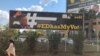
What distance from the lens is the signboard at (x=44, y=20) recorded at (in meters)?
27.1

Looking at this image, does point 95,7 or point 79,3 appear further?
point 79,3

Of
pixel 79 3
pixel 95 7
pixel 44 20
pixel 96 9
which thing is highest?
pixel 79 3

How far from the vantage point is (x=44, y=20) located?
1097 inches

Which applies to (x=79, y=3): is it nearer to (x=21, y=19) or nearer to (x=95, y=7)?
(x=95, y=7)

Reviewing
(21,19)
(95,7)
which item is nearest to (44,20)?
(21,19)

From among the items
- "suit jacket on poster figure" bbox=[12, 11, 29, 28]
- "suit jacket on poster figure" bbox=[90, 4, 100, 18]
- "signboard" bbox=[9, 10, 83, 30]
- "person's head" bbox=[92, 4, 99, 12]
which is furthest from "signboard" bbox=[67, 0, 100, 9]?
"suit jacket on poster figure" bbox=[12, 11, 29, 28]

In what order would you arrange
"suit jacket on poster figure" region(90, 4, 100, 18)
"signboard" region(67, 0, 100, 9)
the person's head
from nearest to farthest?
1. "suit jacket on poster figure" region(90, 4, 100, 18)
2. the person's head
3. "signboard" region(67, 0, 100, 9)

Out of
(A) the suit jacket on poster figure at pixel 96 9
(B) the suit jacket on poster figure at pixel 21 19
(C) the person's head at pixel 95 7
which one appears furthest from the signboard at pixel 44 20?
(C) the person's head at pixel 95 7

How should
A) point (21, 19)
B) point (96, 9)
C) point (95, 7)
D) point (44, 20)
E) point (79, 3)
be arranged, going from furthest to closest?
point (79, 3) < point (95, 7) < point (96, 9) < point (44, 20) < point (21, 19)

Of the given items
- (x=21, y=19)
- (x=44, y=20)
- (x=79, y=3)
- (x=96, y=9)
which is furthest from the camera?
(x=79, y=3)

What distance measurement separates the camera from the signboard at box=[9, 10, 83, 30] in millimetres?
27077

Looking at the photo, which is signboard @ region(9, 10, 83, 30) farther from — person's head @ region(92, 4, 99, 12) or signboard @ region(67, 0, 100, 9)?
signboard @ region(67, 0, 100, 9)

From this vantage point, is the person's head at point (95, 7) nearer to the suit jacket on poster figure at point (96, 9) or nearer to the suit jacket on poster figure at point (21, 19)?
the suit jacket on poster figure at point (96, 9)

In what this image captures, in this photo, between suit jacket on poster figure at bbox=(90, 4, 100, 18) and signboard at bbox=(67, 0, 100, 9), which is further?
signboard at bbox=(67, 0, 100, 9)
